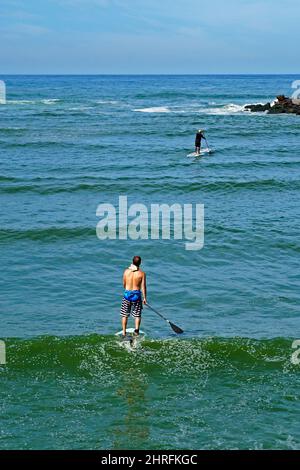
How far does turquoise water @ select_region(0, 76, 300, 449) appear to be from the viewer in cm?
1020

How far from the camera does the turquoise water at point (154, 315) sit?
10.2 meters

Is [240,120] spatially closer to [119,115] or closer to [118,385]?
[119,115]

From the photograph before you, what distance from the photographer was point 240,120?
55781 millimetres

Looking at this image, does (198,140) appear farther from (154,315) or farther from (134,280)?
(134,280)

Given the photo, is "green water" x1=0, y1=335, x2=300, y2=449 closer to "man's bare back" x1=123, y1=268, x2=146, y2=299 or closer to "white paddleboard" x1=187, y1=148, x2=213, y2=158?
"man's bare back" x1=123, y1=268, x2=146, y2=299

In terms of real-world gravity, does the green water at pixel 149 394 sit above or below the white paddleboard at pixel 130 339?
below

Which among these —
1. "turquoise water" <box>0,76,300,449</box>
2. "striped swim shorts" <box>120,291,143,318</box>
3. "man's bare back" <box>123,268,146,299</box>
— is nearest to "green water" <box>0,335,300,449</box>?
"turquoise water" <box>0,76,300,449</box>

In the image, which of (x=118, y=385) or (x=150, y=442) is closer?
(x=150, y=442)

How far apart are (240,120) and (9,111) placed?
24.4m

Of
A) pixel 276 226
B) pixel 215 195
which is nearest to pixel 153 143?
pixel 215 195

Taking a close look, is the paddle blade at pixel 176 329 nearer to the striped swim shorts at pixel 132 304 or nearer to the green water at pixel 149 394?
the green water at pixel 149 394

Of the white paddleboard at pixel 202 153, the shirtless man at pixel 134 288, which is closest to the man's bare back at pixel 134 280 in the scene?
the shirtless man at pixel 134 288

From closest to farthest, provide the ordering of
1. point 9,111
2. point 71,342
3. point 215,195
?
point 71,342 → point 215,195 → point 9,111

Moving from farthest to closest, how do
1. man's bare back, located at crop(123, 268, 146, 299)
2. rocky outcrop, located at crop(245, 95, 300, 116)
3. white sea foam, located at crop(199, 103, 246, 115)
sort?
white sea foam, located at crop(199, 103, 246, 115)
rocky outcrop, located at crop(245, 95, 300, 116)
man's bare back, located at crop(123, 268, 146, 299)
